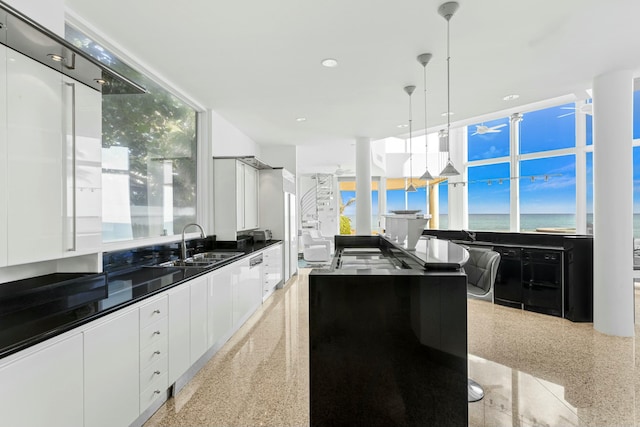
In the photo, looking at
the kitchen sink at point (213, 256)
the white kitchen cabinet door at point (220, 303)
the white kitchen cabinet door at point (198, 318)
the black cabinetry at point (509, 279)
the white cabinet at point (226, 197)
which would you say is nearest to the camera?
the white kitchen cabinet door at point (198, 318)

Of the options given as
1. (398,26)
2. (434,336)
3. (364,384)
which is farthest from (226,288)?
(398,26)

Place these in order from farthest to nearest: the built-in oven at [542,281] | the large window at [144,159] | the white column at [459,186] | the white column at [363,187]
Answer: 1. the white column at [459,186]
2. the white column at [363,187]
3. the built-in oven at [542,281]
4. the large window at [144,159]

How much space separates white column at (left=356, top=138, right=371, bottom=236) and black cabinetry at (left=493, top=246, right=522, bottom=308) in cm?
231

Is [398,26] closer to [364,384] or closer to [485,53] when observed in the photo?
[485,53]

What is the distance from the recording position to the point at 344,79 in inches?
142

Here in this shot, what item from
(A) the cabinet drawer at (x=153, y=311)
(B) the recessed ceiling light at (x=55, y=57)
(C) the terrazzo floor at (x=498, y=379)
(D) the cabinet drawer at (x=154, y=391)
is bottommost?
(C) the terrazzo floor at (x=498, y=379)

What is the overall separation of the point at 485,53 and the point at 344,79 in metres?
1.40

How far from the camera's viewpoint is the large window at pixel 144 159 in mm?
2814

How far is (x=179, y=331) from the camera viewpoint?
8.02ft

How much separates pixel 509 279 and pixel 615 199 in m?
1.76

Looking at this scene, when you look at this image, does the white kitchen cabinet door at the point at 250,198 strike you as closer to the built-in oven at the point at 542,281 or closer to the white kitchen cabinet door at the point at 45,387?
the white kitchen cabinet door at the point at 45,387

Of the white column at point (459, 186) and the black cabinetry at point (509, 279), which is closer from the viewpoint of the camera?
the black cabinetry at point (509, 279)

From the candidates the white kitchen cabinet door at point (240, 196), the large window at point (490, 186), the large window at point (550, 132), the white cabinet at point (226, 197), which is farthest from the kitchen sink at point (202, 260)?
the large window at point (550, 132)

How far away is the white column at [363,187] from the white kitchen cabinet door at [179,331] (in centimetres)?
416
